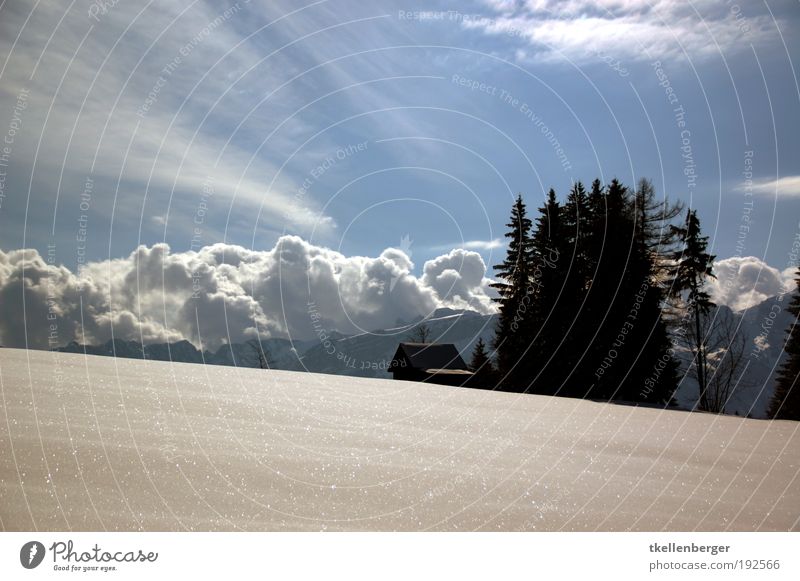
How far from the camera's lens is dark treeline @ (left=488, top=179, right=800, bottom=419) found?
2648 cm

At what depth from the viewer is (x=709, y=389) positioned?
3097cm

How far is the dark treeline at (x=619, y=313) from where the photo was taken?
1043 inches

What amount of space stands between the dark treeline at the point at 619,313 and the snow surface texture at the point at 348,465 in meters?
20.6

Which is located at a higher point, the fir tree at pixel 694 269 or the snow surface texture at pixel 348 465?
the fir tree at pixel 694 269

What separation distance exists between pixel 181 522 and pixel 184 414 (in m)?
2.53

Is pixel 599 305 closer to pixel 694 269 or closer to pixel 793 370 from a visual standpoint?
pixel 694 269

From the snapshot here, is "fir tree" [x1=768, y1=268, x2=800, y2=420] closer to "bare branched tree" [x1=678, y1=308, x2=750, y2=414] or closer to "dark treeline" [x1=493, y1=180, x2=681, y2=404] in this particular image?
"bare branched tree" [x1=678, y1=308, x2=750, y2=414]

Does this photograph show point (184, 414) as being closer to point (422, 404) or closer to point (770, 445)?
point (422, 404)

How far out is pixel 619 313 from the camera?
27422mm

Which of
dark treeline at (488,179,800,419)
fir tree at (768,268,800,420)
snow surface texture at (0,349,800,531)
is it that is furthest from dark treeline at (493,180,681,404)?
snow surface texture at (0,349,800,531)

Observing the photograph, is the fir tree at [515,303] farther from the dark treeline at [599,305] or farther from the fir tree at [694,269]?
the fir tree at [694,269]

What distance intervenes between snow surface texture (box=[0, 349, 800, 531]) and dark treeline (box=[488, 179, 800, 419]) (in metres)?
20.6

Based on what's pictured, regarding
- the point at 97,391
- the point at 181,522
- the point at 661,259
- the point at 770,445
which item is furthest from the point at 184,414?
the point at 661,259

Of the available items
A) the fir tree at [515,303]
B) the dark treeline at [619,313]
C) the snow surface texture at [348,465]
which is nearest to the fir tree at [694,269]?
the dark treeline at [619,313]
